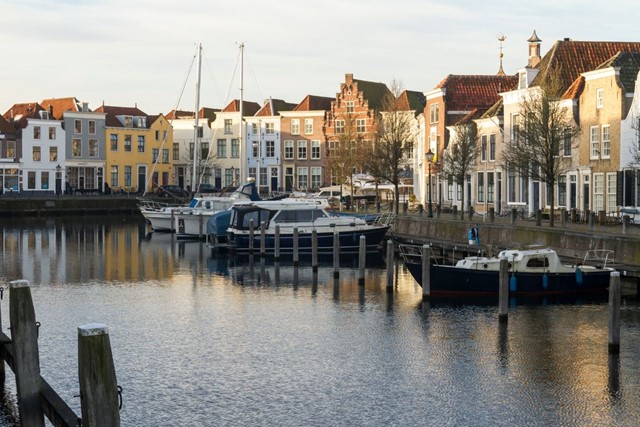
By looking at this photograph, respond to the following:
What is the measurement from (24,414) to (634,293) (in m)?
25.3

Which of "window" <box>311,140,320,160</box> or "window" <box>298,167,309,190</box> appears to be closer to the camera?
"window" <box>311,140,320,160</box>

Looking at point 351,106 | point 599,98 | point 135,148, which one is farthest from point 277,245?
point 135,148

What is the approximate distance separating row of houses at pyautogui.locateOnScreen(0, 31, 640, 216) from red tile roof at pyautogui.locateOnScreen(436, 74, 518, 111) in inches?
4.3

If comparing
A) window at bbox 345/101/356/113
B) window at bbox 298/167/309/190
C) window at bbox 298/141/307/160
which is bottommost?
window at bbox 298/167/309/190

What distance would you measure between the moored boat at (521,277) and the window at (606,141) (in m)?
19.5

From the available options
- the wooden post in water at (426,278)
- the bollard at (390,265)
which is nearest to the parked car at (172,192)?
the bollard at (390,265)

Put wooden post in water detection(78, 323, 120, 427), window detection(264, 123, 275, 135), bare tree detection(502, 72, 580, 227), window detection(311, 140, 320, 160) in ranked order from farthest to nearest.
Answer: window detection(264, 123, 275, 135), window detection(311, 140, 320, 160), bare tree detection(502, 72, 580, 227), wooden post in water detection(78, 323, 120, 427)

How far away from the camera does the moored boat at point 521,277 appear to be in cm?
3559

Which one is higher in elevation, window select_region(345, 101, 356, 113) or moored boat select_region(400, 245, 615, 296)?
window select_region(345, 101, 356, 113)

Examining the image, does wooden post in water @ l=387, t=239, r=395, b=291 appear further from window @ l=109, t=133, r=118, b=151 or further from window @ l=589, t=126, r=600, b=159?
window @ l=109, t=133, r=118, b=151

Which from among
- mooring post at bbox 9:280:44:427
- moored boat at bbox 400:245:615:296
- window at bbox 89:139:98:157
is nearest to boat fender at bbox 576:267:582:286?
moored boat at bbox 400:245:615:296

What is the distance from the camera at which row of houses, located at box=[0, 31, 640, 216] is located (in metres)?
55.2

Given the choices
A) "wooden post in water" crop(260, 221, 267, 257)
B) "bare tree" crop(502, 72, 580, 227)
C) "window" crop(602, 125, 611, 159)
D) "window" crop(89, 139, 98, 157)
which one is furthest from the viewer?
"window" crop(89, 139, 98, 157)

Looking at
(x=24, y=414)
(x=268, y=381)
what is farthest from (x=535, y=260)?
(x=24, y=414)
